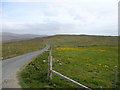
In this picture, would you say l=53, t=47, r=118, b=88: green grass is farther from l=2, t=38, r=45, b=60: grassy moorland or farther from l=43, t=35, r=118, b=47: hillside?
l=43, t=35, r=118, b=47: hillside

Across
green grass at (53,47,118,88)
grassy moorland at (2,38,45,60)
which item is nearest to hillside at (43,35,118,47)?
grassy moorland at (2,38,45,60)

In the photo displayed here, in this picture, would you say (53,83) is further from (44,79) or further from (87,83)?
(87,83)

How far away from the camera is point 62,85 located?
9.59 metres

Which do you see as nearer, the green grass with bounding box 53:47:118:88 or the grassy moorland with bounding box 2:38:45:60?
the green grass with bounding box 53:47:118:88

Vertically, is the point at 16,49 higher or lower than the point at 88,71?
lower

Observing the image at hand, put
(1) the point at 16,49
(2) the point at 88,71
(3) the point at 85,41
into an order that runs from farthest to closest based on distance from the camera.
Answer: (3) the point at 85,41
(1) the point at 16,49
(2) the point at 88,71

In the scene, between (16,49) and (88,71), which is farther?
(16,49)

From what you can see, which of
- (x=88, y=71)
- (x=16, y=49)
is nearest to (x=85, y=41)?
(x=16, y=49)

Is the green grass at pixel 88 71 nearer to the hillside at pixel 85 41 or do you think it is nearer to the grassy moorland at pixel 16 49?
the grassy moorland at pixel 16 49

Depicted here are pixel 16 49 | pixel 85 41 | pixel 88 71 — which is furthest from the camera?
pixel 85 41

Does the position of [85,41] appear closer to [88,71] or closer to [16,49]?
[16,49]

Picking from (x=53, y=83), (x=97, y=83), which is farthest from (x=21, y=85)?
(x=97, y=83)

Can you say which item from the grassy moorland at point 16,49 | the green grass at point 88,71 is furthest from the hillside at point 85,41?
the green grass at point 88,71

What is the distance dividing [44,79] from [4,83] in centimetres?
300
